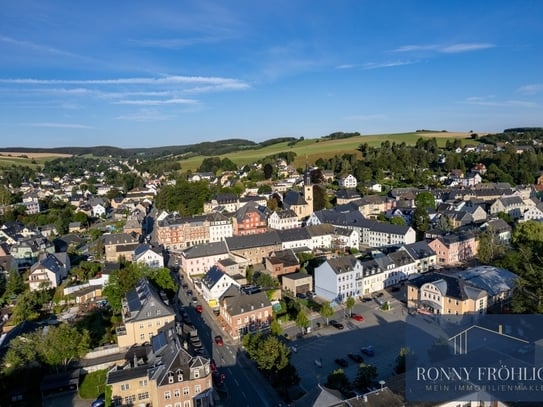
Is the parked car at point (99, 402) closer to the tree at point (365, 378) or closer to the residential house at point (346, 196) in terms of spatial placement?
the tree at point (365, 378)

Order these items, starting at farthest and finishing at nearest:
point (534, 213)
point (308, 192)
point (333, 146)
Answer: point (333, 146) → point (308, 192) → point (534, 213)

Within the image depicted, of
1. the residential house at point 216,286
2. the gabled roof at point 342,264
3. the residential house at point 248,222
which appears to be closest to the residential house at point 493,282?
the gabled roof at point 342,264

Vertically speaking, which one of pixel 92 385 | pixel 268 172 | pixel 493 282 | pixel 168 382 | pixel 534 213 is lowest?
pixel 92 385

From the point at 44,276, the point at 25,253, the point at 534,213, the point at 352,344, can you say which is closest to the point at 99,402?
the point at 352,344

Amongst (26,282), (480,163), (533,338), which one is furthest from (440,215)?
(26,282)

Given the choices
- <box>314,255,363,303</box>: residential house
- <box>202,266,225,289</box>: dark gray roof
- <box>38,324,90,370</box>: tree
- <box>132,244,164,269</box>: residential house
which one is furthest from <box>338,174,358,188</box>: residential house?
<box>38,324,90,370</box>: tree

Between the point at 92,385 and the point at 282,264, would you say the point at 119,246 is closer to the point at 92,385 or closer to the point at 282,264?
the point at 282,264

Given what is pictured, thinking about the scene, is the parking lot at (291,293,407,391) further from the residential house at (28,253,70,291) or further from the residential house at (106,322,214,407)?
the residential house at (28,253,70,291)
